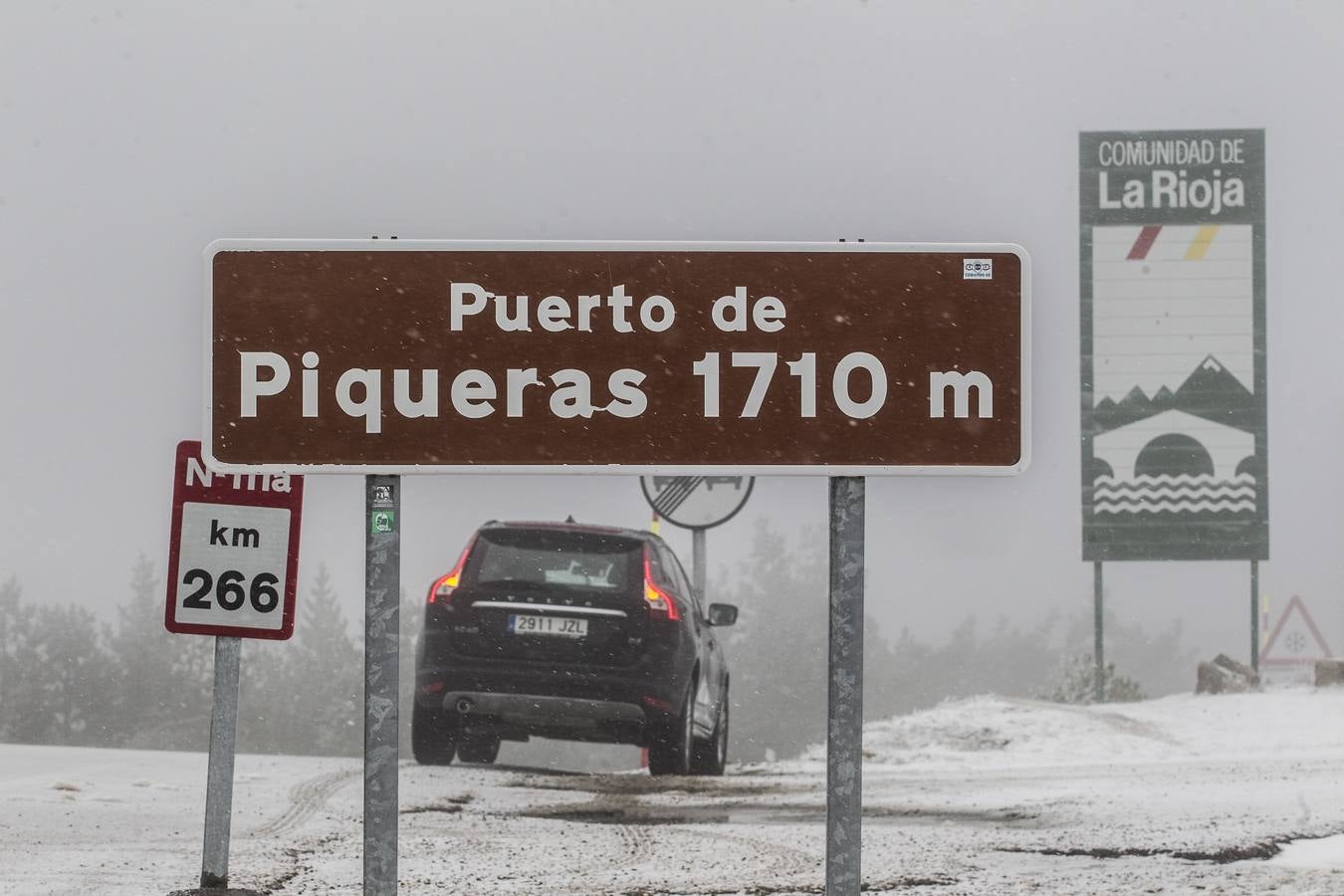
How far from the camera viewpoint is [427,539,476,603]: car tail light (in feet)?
38.5

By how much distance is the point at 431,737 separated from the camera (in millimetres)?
12461

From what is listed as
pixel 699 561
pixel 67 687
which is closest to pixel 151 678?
pixel 67 687

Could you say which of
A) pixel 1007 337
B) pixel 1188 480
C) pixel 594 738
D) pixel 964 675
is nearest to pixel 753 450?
pixel 1007 337

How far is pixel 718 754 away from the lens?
13.3 meters

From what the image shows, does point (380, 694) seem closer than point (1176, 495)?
Yes

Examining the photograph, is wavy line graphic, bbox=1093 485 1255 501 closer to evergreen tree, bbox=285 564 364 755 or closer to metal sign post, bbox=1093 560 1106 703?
metal sign post, bbox=1093 560 1106 703

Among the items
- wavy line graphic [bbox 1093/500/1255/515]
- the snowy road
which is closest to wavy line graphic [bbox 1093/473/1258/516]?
wavy line graphic [bbox 1093/500/1255/515]

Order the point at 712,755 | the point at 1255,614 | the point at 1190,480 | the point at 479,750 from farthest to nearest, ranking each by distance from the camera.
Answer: the point at 1190,480 < the point at 1255,614 < the point at 479,750 < the point at 712,755

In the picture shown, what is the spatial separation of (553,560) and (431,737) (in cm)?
179

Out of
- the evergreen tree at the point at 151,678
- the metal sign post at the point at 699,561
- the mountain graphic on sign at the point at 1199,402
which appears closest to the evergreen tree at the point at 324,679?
the evergreen tree at the point at 151,678

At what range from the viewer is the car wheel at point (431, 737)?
Answer: 12133 mm

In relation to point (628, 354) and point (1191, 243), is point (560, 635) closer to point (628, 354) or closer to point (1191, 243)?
point (628, 354)

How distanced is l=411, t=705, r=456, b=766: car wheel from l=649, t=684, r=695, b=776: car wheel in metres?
1.49

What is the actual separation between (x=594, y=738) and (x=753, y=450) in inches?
316
